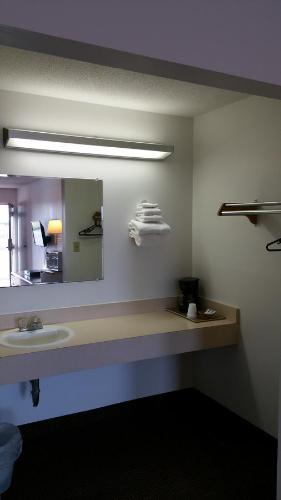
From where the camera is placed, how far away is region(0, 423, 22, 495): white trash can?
6.97ft

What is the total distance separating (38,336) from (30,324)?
0.32 ft

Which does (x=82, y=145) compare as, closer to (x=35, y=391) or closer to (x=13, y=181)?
(x=13, y=181)

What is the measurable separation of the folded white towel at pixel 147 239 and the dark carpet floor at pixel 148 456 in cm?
120

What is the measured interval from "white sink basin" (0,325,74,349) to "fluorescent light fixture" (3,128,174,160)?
113 cm

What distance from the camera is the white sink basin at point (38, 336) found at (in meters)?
2.40

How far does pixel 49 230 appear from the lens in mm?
2680

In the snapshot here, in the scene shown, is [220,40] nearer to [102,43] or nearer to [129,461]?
[102,43]

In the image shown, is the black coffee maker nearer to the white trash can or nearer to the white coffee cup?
the white coffee cup

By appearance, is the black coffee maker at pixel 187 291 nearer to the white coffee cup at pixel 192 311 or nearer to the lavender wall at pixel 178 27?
the white coffee cup at pixel 192 311

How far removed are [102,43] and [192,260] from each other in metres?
2.26

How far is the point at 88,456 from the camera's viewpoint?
2521 mm

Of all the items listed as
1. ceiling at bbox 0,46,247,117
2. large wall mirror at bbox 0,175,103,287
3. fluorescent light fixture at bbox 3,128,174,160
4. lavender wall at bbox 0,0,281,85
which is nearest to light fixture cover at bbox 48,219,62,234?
large wall mirror at bbox 0,175,103,287

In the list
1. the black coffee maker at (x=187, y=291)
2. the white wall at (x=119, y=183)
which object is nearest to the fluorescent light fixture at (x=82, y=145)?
the white wall at (x=119, y=183)

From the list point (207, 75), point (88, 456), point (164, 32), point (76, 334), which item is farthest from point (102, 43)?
point (88, 456)
